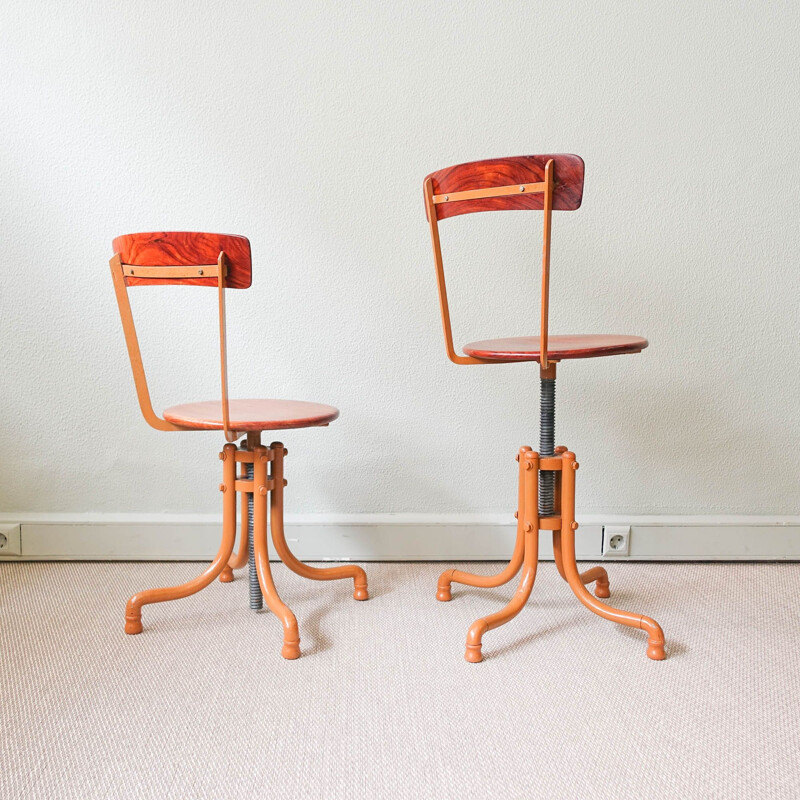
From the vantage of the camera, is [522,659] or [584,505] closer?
[522,659]

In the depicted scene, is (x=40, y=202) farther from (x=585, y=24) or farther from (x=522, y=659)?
(x=522, y=659)

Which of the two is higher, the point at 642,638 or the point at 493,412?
the point at 493,412

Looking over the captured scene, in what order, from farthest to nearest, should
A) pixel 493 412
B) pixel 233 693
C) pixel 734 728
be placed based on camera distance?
pixel 493 412 → pixel 233 693 → pixel 734 728

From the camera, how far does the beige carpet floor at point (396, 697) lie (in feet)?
4.06

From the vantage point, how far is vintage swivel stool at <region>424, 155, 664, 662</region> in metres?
1.57

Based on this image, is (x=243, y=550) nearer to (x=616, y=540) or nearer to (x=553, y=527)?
(x=553, y=527)

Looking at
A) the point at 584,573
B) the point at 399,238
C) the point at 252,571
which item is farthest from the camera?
the point at 399,238

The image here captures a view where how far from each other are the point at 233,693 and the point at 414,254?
1.30 m

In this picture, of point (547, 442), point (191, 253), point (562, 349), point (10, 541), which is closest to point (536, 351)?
point (562, 349)

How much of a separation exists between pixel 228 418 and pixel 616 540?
1272mm

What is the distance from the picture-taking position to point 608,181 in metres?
2.23

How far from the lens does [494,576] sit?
196 centimetres

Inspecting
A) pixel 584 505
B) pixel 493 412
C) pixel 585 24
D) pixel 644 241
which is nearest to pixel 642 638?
pixel 584 505

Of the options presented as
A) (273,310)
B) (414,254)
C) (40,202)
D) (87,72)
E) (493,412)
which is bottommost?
(493,412)
